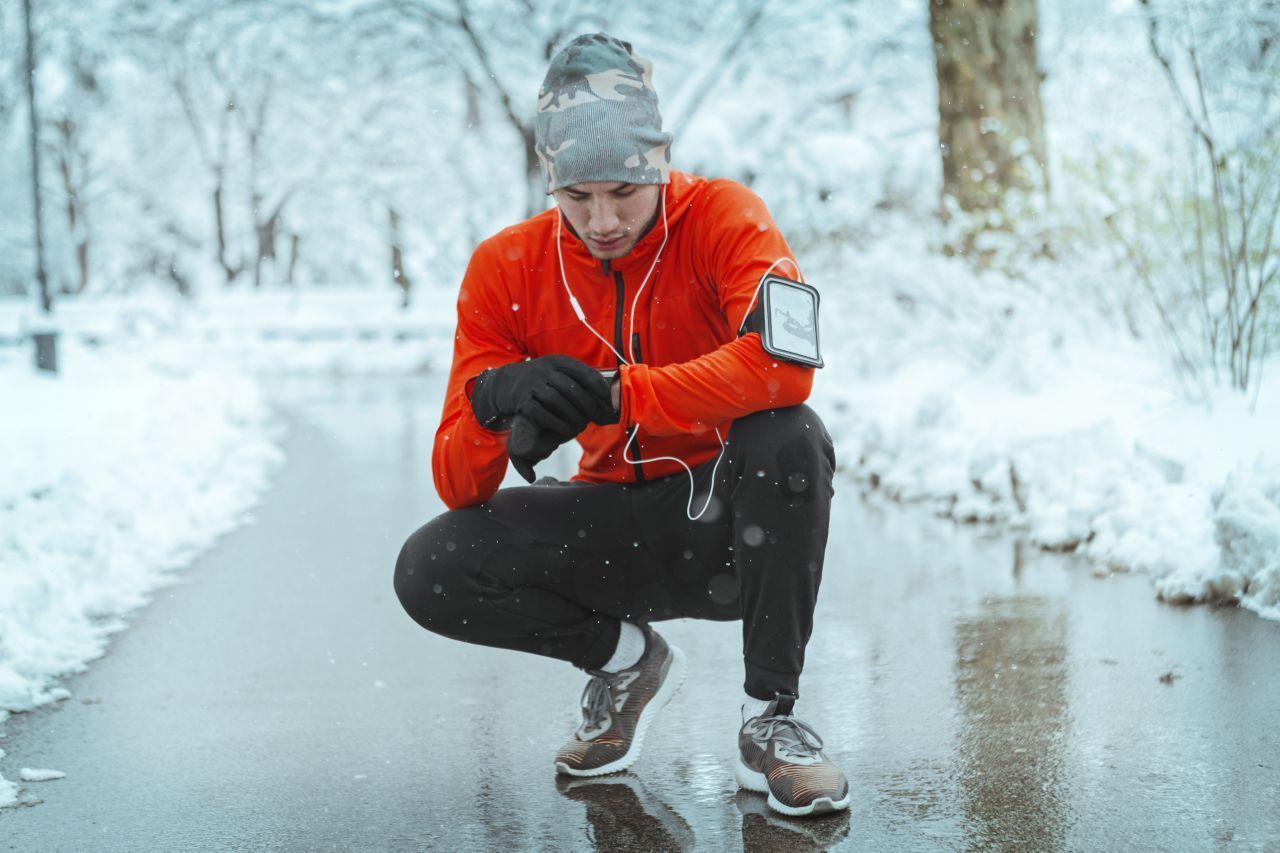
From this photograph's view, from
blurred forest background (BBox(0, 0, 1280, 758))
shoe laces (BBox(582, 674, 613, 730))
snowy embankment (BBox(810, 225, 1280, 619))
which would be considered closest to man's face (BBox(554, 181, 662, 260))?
shoe laces (BBox(582, 674, 613, 730))

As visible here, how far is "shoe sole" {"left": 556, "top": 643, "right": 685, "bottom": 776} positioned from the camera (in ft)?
10.4

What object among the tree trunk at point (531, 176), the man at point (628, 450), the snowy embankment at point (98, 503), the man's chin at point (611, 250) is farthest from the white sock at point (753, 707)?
the tree trunk at point (531, 176)

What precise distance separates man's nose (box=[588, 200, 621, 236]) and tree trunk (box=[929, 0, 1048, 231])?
8.29 meters

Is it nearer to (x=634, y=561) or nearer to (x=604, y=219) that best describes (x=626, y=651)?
(x=634, y=561)

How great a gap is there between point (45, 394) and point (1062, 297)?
30.7ft

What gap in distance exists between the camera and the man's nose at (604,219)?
3025 millimetres

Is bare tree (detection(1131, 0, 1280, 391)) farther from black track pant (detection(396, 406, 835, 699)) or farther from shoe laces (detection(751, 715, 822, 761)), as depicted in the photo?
shoe laces (detection(751, 715, 822, 761))

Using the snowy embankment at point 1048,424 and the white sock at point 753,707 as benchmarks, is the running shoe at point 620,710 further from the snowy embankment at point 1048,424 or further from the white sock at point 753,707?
the snowy embankment at point 1048,424

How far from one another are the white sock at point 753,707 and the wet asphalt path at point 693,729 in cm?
17

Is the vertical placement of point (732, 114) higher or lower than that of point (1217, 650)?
higher

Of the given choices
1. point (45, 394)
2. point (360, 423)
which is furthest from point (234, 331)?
point (360, 423)

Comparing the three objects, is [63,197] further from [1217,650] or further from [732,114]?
[1217,650]

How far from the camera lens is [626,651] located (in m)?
3.31

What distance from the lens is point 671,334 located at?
3182 millimetres
